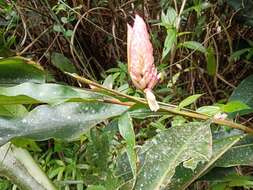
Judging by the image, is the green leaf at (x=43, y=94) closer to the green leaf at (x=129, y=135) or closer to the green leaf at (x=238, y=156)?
the green leaf at (x=129, y=135)

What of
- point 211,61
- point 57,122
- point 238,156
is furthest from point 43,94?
point 211,61

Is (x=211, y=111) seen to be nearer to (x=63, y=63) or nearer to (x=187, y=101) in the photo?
(x=187, y=101)

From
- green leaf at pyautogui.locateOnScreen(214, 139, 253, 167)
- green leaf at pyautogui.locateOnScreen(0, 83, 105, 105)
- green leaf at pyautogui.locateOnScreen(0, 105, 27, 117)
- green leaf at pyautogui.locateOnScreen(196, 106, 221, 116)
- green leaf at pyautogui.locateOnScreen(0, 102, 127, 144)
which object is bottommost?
green leaf at pyautogui.locateOnScreen(214, 139, 253, 167)

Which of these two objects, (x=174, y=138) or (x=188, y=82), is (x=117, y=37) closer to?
(x=188, y=82)

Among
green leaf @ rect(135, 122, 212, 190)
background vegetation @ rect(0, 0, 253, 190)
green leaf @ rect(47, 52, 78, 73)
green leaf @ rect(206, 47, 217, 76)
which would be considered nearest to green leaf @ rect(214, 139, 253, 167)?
background vegetation @ rect(0, 0, 253, 190)

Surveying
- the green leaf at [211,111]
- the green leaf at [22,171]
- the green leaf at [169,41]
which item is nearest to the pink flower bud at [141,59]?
the green leaf at [211,111]

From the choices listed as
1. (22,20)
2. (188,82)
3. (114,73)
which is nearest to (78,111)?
(188,82)

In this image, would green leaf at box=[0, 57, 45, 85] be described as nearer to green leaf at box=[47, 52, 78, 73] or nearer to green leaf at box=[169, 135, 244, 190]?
green leaf at box=[169, 135, 244, 190]
